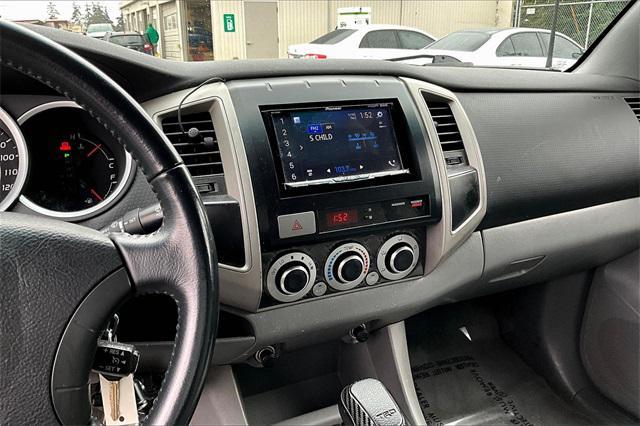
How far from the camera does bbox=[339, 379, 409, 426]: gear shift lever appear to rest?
1095 millimetres

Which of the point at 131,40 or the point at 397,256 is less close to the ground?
the point at 131,40

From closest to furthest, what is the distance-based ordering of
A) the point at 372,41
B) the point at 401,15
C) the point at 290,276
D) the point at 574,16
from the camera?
the point at 290,276 < the point at 574,16 < the point at 372,41 < the point at 401,15

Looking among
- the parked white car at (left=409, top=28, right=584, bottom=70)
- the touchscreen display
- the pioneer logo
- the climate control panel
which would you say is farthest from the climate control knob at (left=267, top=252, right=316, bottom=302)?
the parked white car at (left=409, top=28, right=584, bottom=70)

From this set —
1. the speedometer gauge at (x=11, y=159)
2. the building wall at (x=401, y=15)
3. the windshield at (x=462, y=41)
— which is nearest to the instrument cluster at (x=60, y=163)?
the speedometer gauge at (x=11, y=159)

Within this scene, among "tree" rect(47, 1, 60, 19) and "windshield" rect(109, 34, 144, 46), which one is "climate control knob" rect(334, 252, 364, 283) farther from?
"tree" rect(47, 1, 60, 19)

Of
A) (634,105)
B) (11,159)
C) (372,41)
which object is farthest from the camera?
(372,41)

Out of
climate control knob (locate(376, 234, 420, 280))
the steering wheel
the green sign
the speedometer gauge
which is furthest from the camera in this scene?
the green sign

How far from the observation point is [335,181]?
3.76 ft

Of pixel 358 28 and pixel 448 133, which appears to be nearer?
pixel 448 133

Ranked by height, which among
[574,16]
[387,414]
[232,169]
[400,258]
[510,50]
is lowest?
[387,414]

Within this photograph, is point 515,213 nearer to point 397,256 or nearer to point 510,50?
point 397,256

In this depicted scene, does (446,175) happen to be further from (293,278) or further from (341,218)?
(293,278)

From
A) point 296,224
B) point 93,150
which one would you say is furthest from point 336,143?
point 93,150

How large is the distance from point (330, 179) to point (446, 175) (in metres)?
0.30
